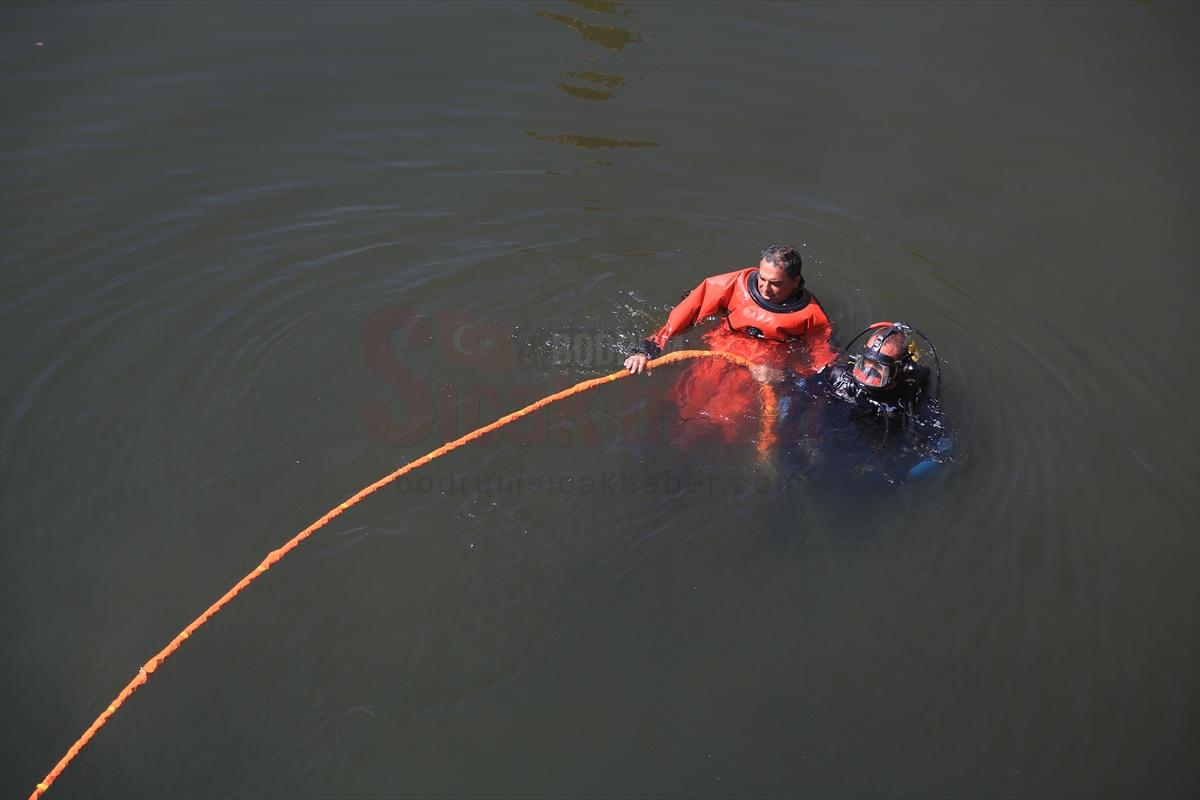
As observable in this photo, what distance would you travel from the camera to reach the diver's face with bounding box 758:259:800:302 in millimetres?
5121

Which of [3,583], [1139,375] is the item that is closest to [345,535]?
[3,583]

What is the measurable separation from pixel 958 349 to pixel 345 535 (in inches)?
160

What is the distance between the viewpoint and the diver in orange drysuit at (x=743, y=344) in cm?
528

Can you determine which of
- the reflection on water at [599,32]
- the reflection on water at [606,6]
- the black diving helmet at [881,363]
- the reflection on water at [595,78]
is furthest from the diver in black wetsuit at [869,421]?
the reflection on water at [606,6]

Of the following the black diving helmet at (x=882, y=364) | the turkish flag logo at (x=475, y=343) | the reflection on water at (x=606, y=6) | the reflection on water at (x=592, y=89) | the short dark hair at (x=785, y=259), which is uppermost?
the reflection on water at (x=606, y=6)

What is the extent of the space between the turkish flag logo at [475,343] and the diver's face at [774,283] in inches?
62.6

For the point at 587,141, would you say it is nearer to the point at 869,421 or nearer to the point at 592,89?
the point at 592,89

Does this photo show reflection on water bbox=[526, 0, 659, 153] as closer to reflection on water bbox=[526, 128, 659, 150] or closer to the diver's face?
reflection on water bbox=[526, 128, 659, 150]

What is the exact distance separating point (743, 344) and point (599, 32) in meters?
4.36

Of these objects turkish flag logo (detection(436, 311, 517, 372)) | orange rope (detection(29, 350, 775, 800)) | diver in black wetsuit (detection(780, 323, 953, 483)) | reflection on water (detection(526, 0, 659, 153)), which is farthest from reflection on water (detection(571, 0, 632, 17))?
diver in black wetsuit (detection(780, 323, 953, 483))

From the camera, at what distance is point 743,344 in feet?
18.3

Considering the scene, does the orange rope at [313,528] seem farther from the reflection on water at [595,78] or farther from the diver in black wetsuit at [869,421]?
the reflection on water at [595,78]

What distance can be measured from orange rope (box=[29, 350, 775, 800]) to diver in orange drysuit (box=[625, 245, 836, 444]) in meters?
0.09

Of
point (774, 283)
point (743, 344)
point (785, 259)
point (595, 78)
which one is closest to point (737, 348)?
point (743, 344)
